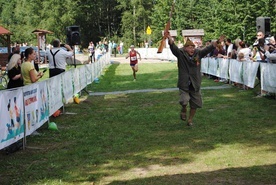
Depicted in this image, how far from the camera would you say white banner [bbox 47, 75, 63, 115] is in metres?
11.5

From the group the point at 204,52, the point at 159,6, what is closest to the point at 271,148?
the point at 204,52

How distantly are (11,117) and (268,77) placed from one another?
9415 mm

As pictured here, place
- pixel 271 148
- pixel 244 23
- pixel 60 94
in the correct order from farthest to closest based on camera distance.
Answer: pixel 244 23 < pixel 60 94 < pixel 271 148

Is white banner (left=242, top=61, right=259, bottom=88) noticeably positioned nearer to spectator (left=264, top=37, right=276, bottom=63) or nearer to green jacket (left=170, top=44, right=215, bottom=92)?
spectator (left=264, top=37, right=276, bottom=63)

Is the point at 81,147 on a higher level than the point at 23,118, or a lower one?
lower

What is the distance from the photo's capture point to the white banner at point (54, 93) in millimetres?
11488

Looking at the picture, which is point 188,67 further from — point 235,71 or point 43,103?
point 235,71

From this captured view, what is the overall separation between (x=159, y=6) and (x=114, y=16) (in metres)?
22.7

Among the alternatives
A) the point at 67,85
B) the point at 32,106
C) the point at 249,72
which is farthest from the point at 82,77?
the point at 32,106

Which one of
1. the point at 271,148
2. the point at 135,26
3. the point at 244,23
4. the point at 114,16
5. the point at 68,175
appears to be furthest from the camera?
the point at 114,16

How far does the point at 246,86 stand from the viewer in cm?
1819

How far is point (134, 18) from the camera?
274ft

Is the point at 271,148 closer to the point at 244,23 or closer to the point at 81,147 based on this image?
the point at 81,147

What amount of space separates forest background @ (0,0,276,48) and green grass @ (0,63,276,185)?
39.9 m
